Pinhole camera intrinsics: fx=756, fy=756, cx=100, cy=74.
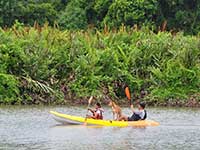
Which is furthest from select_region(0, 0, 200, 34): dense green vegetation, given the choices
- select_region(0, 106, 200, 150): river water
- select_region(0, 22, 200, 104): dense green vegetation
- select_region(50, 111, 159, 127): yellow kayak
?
select_region(50, 111, 159, 127): yellow kayak

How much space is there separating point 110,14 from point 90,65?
12.3 m

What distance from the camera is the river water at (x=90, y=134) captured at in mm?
21609

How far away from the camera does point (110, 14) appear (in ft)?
147

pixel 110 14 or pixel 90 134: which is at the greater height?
pixel 110 14

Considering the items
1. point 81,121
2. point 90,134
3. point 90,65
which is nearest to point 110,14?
point 90,65

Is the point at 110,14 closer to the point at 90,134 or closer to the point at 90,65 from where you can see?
the point at 90,65

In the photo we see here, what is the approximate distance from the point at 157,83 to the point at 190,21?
1435 centimetres

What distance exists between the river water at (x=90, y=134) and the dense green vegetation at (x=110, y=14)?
50.9 ft

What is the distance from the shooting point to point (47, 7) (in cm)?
4731

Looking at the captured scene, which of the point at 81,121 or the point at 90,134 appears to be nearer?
the point at 90,134

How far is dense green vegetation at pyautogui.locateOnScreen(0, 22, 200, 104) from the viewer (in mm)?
32031

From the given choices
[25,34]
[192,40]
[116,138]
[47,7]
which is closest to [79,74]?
[25,34]

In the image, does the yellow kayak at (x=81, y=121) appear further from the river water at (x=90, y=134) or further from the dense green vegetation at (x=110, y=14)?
the dense green vegetation at (x=110, y=14)

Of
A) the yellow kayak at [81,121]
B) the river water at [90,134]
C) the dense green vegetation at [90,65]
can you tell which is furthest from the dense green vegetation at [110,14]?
the yellow kayak at [81,121]
